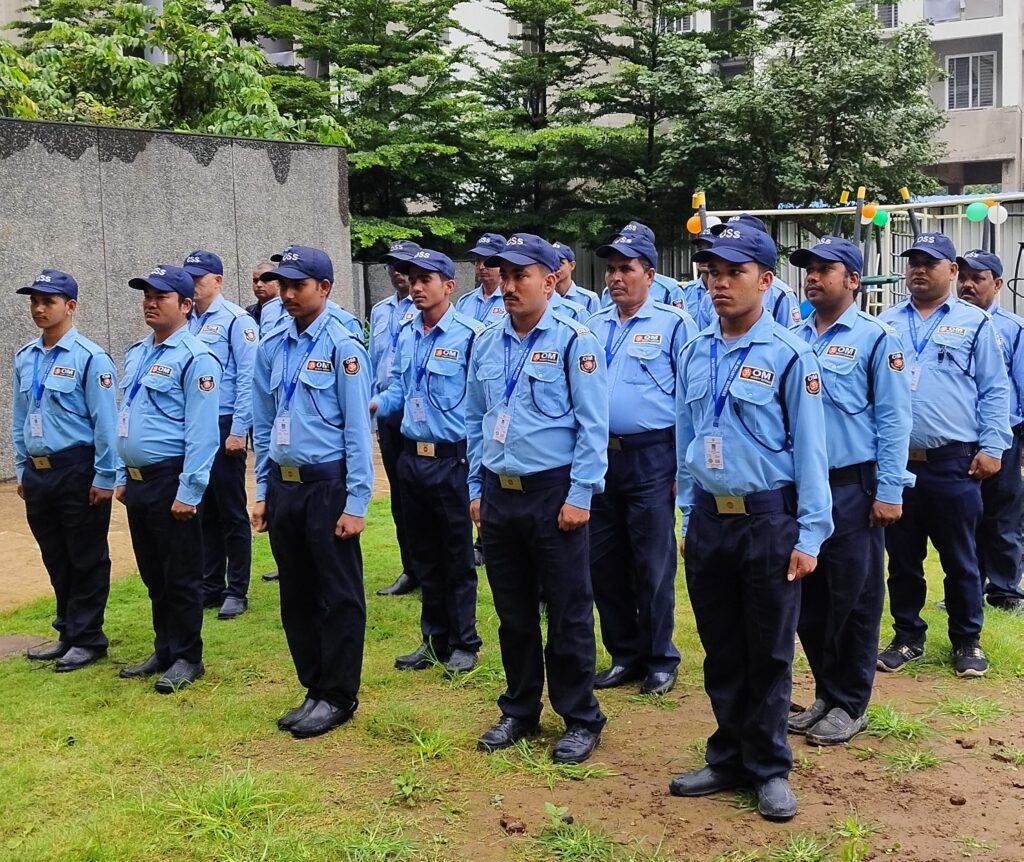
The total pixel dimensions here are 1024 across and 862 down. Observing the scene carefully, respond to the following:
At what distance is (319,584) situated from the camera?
531 centimetres

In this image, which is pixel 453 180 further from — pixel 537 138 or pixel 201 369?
pixel 201 369

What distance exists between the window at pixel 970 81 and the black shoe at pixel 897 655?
25.7m

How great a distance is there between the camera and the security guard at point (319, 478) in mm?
5113

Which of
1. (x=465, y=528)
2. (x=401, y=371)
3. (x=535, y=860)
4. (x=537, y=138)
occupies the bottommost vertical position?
(x=535, y=860)

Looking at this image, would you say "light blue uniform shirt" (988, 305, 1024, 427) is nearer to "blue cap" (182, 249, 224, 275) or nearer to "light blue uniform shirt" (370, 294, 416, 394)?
"light blue uniform shirt" (370, 294, 416, 394)

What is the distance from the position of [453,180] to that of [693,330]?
14.2 meters

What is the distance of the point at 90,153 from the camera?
1173 centimetres

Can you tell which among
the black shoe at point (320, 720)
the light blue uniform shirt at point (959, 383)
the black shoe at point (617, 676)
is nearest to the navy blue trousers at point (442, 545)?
the black shoe at point (617, 676)

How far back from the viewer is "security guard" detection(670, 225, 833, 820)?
13.7 ft

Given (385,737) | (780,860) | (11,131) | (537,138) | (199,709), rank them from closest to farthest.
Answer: (780,860) → (385,737) → (199,709) → (11,131) → (537,138)

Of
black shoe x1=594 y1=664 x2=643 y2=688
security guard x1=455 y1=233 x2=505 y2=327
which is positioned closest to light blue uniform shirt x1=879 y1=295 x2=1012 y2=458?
black shoe x1=594 y1=664 x2=643 y2=688

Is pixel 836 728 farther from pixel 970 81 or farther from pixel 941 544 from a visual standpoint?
pixel 970 81

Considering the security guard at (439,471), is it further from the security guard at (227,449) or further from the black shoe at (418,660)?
the security guard at (227,449)

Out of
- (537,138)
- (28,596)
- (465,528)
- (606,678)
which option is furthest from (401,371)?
(537,138)
